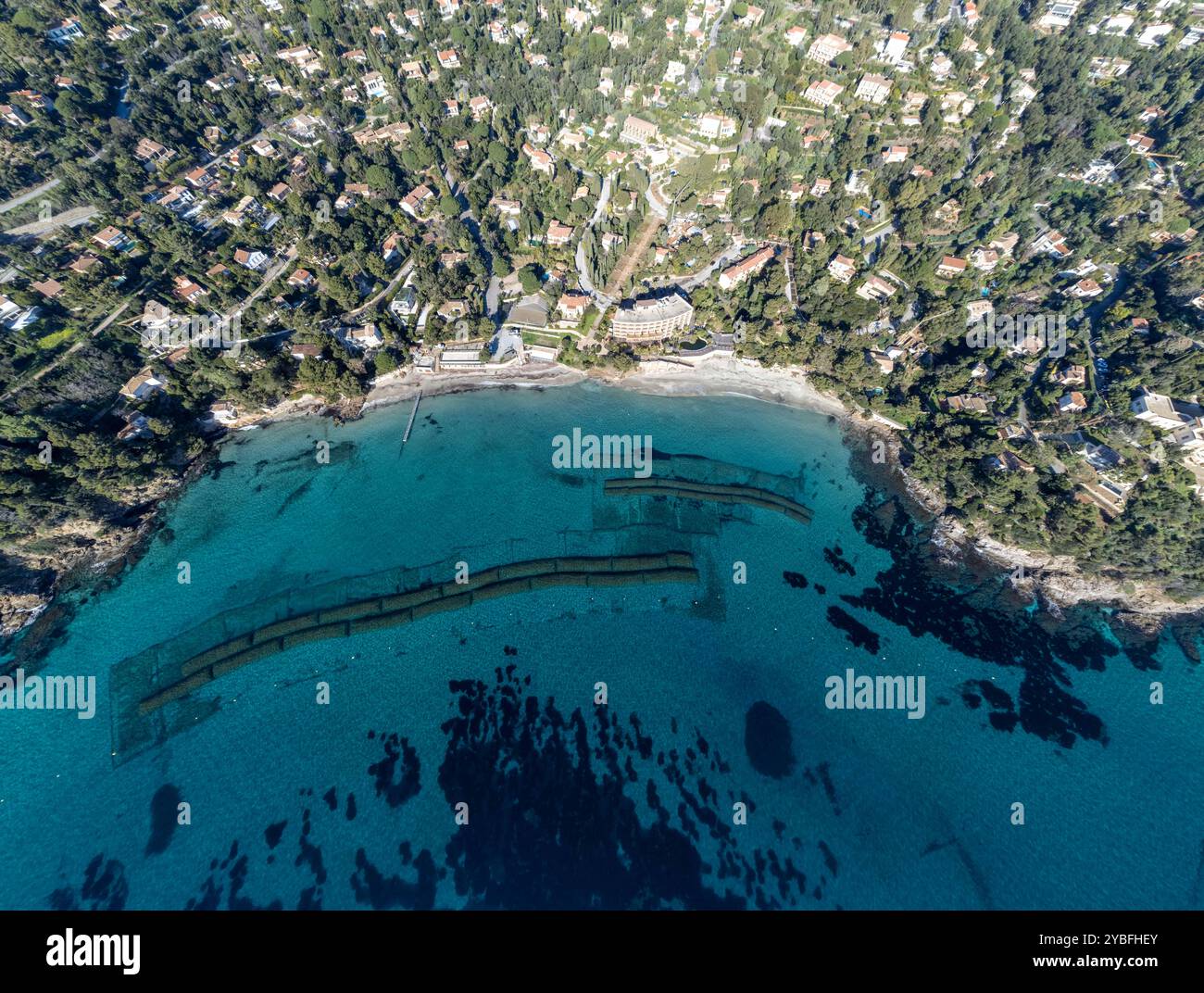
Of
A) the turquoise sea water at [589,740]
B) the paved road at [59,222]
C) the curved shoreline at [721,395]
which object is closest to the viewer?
the turquoise sea water at [589,740]

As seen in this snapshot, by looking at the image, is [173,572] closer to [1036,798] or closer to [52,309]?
[52,309]

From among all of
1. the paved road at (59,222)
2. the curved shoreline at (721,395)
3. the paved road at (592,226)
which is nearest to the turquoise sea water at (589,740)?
the curved shoreline at (721,395)

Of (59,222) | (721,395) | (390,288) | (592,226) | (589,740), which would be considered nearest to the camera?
(589,740)

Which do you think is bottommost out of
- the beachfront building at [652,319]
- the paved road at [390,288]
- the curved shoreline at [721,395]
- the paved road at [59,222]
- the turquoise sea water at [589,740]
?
the turquoise sea water at [589,740]

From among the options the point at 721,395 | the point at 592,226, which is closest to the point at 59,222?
the point at 592,226

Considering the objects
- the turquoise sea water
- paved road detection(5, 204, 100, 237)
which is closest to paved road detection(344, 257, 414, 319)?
the turquoise sea water

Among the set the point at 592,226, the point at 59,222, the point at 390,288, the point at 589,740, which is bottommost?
the point at 589,740

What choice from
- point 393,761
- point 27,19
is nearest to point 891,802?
point 393,761

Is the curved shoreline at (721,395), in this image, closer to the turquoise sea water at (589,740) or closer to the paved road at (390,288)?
the turquoise sea water at (589,740)

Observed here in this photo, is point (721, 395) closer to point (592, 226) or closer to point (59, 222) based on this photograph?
point (592, 226)
